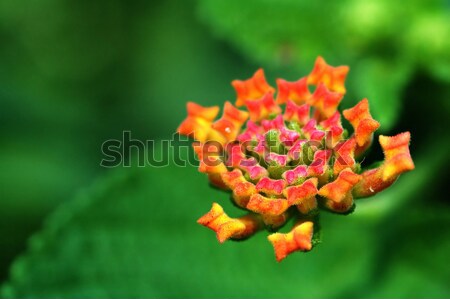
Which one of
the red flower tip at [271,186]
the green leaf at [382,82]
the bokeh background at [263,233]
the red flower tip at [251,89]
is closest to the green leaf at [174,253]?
the bokeh background at [263,233]

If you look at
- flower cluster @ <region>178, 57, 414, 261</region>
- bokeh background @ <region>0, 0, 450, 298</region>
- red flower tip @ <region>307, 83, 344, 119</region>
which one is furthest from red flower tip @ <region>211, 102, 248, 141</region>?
bokeh background @ <region>0, 0, 450, 298</region>

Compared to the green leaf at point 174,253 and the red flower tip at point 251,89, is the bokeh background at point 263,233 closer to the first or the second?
the green leaf at point 174,253

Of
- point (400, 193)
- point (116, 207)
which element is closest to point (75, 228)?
point (116, 207)

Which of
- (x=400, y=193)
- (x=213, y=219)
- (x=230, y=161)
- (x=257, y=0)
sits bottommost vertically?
(x=213, y=219)

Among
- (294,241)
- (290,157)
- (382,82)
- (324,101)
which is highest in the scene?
(382,82)

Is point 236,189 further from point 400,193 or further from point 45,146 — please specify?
point 45,146

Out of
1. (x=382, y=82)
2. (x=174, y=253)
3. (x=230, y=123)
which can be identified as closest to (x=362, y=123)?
(x=230, y=123)

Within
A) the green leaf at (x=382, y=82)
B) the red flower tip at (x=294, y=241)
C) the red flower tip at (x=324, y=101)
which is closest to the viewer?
the red flower tip at (x=294, y=241)

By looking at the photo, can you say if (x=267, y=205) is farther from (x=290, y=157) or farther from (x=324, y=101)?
(x=324, y=101)
